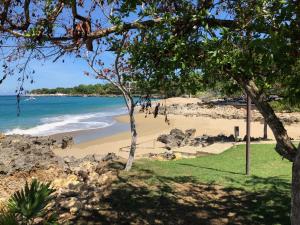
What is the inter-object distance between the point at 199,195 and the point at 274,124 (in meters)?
4.11

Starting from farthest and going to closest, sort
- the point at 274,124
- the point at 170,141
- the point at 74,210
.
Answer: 1. the point at 170,141
2. the point at 74,210
3. the point at 274,124

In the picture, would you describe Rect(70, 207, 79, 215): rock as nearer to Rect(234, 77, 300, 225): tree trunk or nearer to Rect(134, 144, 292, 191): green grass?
Rect(134, 144, 292, 191): green grass

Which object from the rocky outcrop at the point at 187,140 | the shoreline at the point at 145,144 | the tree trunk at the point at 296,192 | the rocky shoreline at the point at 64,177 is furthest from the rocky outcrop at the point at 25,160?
the tree trunk at the point at 296,192

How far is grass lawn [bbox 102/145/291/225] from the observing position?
30.2 feet

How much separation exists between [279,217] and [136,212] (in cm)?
279

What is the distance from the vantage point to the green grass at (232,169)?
12.1 m

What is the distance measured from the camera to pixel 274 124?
7004mm

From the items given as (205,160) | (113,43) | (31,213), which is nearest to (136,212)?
(31,213)

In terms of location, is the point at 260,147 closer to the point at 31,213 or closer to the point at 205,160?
the point at 205,160

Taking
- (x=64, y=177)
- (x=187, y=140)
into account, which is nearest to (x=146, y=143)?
(x=187, y=140)

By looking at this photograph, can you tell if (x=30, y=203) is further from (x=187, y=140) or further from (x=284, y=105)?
(x=187, y=140)

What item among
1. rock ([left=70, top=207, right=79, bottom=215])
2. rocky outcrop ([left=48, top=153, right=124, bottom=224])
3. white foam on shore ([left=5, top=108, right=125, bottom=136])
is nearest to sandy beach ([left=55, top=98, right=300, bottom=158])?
white foam on shore ([left=5, top=108, right=125, bottom=136])

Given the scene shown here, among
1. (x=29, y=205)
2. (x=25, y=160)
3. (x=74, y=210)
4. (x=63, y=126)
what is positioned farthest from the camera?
(x=63, y=126)

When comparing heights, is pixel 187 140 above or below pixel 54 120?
above
